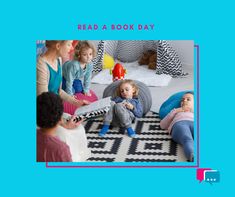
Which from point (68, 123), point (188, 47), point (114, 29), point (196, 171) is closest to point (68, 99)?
point (68, 123)

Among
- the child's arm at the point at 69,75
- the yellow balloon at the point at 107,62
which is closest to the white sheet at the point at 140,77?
the yellow balloon at the point at 107,62

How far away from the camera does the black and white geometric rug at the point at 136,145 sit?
9.91 ft

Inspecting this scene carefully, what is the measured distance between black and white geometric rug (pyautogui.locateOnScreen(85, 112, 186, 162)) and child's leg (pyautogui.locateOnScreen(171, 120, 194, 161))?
4cm

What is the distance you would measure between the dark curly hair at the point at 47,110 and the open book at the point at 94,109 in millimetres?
478

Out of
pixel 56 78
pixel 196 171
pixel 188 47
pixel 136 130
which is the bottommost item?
pixel 196 171

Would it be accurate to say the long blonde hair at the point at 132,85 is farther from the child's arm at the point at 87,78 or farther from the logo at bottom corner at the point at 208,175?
the logo at bottom corner at the point at 208,175

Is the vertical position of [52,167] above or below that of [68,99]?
below

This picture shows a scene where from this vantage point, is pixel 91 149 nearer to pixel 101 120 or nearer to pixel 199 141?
pixel 101 120

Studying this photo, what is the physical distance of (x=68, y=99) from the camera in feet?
9.96

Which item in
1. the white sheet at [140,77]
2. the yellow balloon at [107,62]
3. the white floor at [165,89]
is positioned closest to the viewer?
the white floor at [165,89]

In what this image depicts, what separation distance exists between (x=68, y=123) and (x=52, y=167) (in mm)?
359

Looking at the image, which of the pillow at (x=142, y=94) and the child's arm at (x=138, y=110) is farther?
the pillow at (x=142, y=94)

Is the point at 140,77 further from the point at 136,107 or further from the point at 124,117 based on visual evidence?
the point at 124,117

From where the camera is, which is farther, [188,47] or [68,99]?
[188,47]
